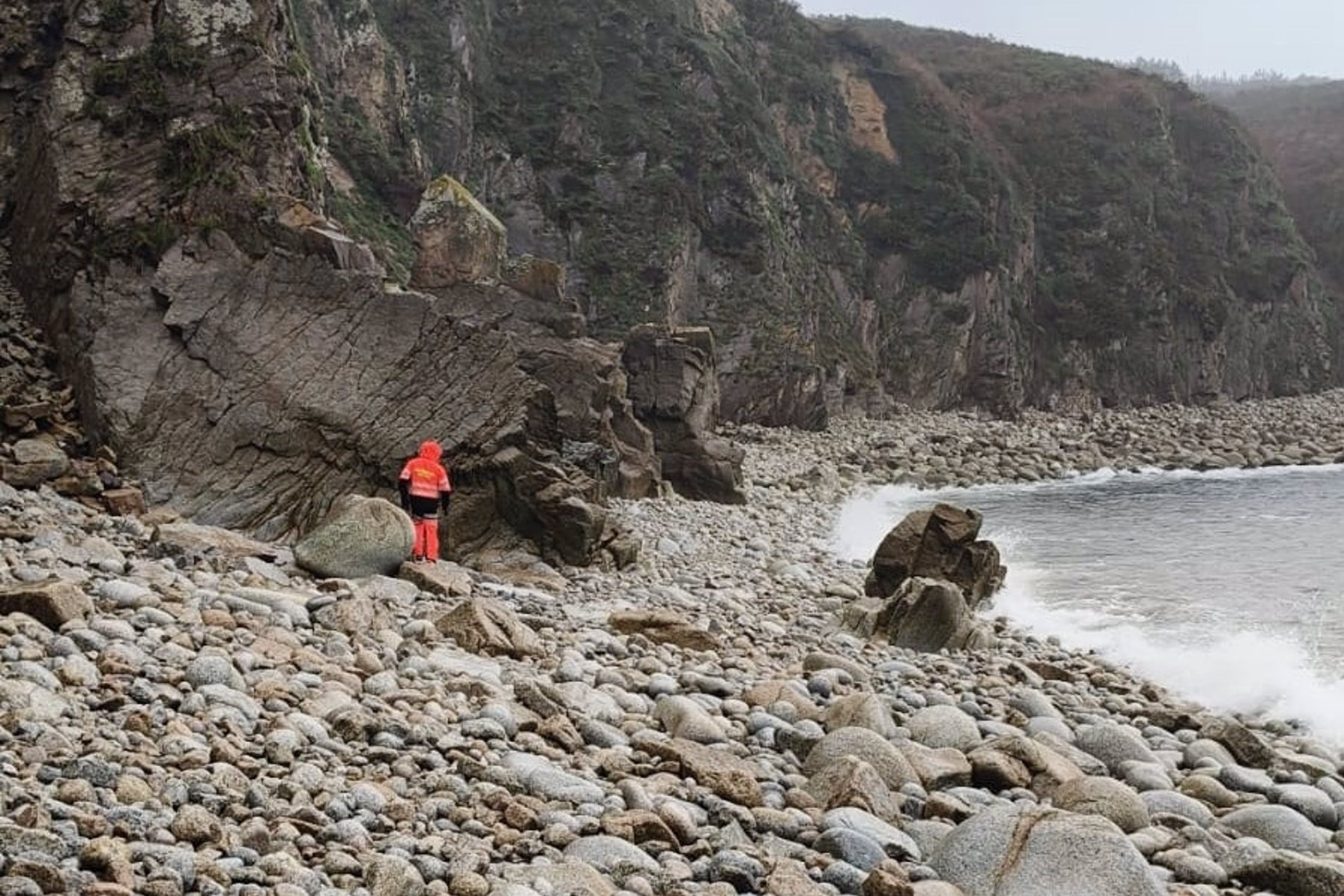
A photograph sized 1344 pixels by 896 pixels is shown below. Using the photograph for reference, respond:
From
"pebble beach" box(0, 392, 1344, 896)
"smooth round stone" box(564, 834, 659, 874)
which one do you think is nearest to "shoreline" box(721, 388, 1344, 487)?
"pebble beach" box(0, 392, 1344, 896)

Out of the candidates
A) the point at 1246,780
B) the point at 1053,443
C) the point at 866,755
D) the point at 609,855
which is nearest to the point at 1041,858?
the point at 866,755

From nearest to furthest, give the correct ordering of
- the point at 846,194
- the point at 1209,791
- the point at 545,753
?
1. the point at 545,753
2. the point at 1209,791
3. the point at 846,194

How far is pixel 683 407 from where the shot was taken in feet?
104

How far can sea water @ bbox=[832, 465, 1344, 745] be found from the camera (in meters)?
12.7

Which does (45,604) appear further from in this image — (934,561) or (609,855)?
(934,561)

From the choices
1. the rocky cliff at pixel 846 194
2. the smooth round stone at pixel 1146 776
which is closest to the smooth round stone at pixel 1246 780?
the smooth round stone at pixel 1146 776

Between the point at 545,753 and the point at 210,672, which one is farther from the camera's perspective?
the point at 545,753

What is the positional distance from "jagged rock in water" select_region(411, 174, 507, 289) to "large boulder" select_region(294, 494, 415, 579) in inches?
551

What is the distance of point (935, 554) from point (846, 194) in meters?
57.5

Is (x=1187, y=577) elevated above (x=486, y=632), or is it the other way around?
(x=486, y=632)

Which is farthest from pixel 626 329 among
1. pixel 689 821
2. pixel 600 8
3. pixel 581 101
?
pixel 689 821

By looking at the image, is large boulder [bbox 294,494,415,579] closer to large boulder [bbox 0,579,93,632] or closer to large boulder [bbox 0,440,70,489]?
large boulder [bbox 0,440,70,489]

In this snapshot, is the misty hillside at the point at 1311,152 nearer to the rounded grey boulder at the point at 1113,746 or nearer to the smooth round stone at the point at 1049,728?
the smooth round stone at the point at 1049,728

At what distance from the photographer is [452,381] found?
640 inches
